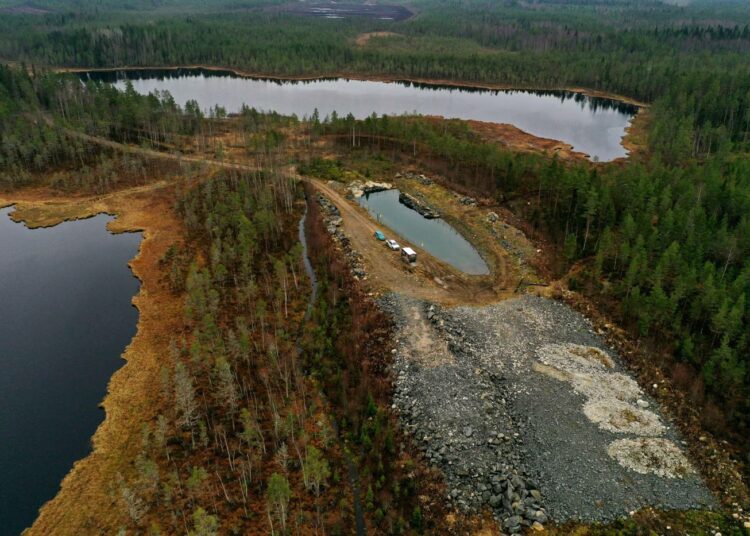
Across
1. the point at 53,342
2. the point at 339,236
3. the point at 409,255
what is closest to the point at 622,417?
the point at 409,255

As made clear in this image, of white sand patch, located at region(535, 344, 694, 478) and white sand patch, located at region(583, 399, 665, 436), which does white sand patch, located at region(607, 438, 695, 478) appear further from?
white sand patch, located at region(583, 399, 665, 436)

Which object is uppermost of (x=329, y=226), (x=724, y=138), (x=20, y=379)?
(x=724, y=138)

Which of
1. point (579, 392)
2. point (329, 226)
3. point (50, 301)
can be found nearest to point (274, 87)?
point (329, 226)

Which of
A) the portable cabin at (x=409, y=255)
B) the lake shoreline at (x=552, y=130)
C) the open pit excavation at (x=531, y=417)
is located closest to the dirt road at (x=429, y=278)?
the portable cabin at (x=409, y=255)

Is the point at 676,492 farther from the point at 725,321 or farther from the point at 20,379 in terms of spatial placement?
the point at 20,379

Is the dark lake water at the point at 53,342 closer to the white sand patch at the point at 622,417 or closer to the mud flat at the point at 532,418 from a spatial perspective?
the mud flat at the point at 532,418

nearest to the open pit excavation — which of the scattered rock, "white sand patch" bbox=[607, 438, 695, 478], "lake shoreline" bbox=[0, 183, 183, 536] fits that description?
"white sand patch" bbox=[607, 438, 695, 478]
